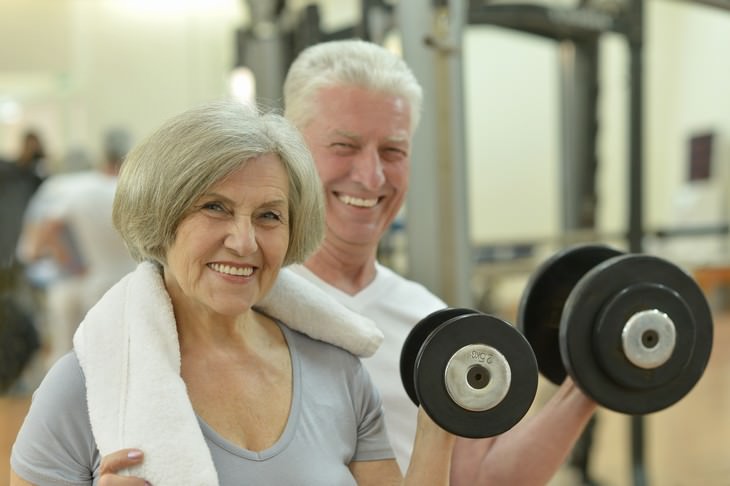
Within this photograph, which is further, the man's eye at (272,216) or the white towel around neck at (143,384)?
the man's eye at (272,216)

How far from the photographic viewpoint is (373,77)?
4.60 ft

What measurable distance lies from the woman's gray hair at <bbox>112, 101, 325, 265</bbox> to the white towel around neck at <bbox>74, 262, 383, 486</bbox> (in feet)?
0.22

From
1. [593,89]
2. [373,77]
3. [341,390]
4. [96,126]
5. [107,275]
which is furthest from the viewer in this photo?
[96,126]

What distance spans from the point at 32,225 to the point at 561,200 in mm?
2734

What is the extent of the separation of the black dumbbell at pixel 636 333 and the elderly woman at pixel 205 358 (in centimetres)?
29

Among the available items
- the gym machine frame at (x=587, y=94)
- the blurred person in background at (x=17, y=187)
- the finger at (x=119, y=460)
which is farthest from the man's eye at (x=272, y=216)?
the blurred person in background at (x=17, y=187)

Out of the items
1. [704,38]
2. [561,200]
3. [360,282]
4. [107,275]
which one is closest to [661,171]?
[704,38]

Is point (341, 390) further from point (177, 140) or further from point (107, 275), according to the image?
point (107, 275)

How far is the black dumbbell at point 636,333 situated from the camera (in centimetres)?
127

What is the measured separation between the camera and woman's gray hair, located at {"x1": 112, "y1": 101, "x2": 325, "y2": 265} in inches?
40.1

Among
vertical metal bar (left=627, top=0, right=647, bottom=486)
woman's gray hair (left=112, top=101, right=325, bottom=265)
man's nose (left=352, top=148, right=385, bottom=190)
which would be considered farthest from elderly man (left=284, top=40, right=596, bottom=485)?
vertical metal bar (left=627, top=0, right=647, bottom=486)

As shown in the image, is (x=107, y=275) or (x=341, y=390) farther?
(x=107, y=275)

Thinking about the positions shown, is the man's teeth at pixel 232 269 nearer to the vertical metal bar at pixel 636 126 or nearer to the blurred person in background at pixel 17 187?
the vertical metal bar at pixel 636 126

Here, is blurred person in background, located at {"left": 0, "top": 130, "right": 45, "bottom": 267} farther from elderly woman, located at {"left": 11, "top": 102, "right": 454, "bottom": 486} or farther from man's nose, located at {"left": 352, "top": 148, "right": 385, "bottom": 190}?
elderly woman, located at {"left": 11, "top": 102, "right": 454, "bottom": 486}
